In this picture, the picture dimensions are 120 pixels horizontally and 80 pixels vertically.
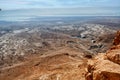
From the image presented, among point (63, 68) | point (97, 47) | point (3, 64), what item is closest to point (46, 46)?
point (97, 47)

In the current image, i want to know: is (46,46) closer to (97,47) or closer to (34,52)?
(34,52)

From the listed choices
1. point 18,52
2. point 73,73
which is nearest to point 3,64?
point 18,52

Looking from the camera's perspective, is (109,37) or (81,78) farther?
(109,37)

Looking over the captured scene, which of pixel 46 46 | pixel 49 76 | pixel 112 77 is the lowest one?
pixel 46 46

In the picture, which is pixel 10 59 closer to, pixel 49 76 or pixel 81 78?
pixel 49 76

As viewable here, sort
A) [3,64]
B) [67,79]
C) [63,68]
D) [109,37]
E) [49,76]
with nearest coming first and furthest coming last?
1. [67,79]
2. [49,76]
3. [63,68]
4. [3,64]
5. [109,37]

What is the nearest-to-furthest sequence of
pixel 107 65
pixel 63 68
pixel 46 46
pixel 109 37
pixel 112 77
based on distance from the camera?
1. pixel 112 77
2. pixel 107 65
3. pixel 63 68
4. pixel 109 37
5. pixel 46 46

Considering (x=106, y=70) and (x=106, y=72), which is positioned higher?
(x=106, y=70)

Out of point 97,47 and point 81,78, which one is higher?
point 81,78

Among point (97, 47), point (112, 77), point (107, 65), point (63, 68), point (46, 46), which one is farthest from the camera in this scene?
point (46, 46)
